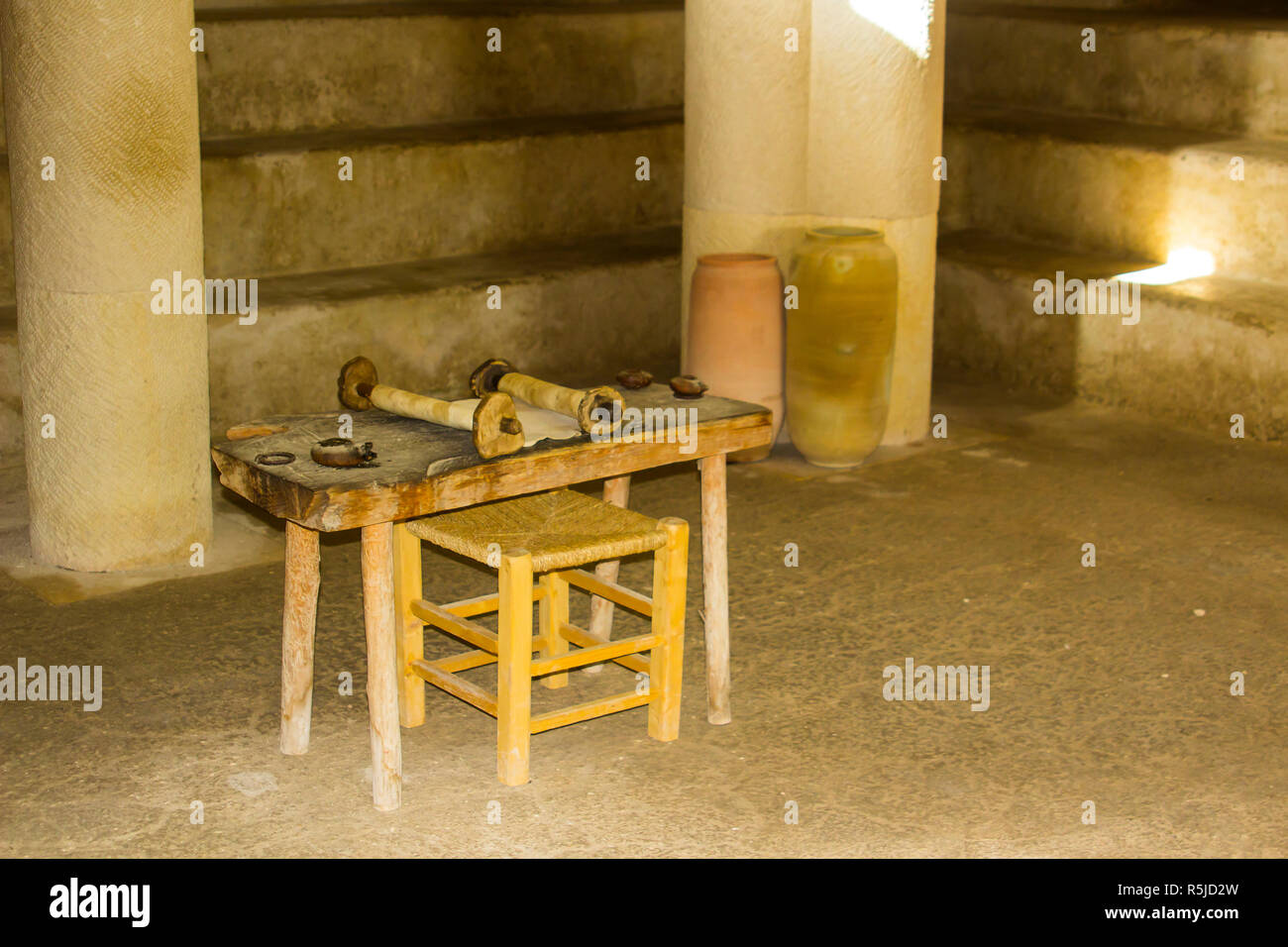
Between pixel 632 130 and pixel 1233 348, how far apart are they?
3.16 metres

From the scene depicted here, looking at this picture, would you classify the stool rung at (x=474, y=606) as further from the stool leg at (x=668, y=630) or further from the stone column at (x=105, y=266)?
the stone column at (x=105, y=266)

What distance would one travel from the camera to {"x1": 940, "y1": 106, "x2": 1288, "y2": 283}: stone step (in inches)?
293

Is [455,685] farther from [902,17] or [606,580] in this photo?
[902,17]

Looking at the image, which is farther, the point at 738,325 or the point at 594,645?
the point at 738,325

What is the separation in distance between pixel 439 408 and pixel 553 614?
776 millimetres

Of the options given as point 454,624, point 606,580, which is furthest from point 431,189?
point 454,624

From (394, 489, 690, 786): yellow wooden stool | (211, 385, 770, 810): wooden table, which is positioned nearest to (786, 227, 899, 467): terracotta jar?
(211, 385, 770, 810): wooden table

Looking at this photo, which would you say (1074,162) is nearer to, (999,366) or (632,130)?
(999,366)

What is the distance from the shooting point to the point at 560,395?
12.8 feet

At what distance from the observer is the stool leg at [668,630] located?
153 inches

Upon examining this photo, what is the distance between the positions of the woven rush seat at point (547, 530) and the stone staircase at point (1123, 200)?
386cm

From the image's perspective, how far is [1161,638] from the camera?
4785 mm

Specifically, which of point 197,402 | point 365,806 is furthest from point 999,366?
point 365,806

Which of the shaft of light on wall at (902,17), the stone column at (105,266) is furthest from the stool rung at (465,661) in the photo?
the shaft of light on wall at (902,17)
